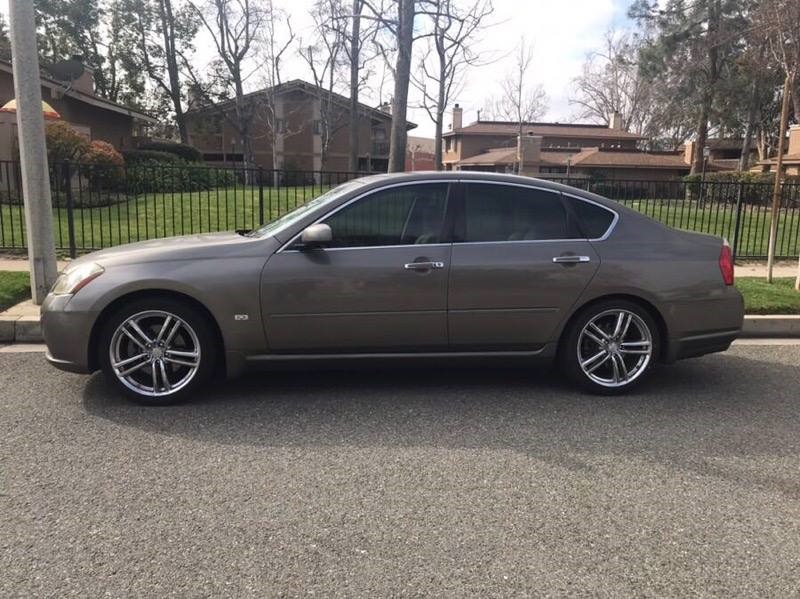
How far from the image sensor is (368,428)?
4.43 metres

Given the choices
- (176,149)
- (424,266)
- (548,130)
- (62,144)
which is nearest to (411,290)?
(424,266)

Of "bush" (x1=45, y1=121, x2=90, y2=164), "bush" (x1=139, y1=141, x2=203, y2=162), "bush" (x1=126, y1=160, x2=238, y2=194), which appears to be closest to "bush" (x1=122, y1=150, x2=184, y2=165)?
"bush" (x1=139, y1=141, x2=203, y2=162)

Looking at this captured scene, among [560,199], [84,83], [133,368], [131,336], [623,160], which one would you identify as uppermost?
[84,83]

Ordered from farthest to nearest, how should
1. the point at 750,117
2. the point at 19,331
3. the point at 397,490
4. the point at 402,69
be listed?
1. the point at 750,117
2. the point at 402,69
3. the point at 19,331
4. the point at 397,490

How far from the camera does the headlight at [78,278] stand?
462 centimetres

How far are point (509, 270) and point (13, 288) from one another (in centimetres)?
582

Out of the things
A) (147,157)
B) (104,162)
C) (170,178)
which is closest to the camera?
(170,178)

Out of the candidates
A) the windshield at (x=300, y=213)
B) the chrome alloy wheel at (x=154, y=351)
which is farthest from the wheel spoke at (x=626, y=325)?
the chrome alloy wheel at (x=154, y=351)

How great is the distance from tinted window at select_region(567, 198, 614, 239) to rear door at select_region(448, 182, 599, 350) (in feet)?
0.26

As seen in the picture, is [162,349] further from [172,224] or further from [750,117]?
[750,117]

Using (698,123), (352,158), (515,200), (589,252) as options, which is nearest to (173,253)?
(515,200)

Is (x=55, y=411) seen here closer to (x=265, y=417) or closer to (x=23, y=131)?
(x=265, y=417)

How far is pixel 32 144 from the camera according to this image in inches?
271

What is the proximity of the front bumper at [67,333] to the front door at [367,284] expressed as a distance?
3.99 feet
